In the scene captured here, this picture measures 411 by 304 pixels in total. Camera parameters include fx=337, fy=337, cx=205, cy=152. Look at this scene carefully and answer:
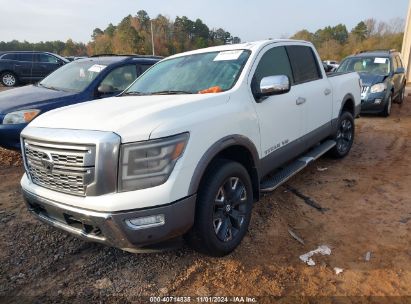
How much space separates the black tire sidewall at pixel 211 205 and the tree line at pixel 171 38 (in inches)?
1855

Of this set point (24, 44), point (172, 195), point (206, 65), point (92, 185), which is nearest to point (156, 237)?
point (172, 195)

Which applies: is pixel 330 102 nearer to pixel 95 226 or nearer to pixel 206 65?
pixel 206 65

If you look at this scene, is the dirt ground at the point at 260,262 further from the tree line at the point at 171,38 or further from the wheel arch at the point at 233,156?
the tree line at the point at 171,38

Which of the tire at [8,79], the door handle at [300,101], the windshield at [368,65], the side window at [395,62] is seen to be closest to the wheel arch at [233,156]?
the door handle at [300,101]

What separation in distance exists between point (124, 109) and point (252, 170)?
1356 mm

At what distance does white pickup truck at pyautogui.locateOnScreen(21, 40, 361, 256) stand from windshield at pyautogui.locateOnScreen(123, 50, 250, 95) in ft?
0.06

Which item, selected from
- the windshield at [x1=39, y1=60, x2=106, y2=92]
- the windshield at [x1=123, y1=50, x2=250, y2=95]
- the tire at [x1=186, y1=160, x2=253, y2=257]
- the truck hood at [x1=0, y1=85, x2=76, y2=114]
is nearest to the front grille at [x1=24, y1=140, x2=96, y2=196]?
the tire at [x1=186, y1=160, x2=253, y2=257]

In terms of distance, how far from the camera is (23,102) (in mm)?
4953

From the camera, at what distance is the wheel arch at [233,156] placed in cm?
254

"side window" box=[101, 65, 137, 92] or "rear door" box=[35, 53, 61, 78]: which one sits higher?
"rear door" box=[35, 53, 61, 78]

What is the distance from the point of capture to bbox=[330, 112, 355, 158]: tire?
5609 millimetres

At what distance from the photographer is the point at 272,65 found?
384 cm

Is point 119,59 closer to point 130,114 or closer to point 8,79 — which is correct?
point 130,114

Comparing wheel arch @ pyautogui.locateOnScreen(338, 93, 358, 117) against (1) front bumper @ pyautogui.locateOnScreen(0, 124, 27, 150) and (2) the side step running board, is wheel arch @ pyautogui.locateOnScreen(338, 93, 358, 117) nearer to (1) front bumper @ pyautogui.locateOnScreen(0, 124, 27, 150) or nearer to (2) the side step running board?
(2) the side step running board
